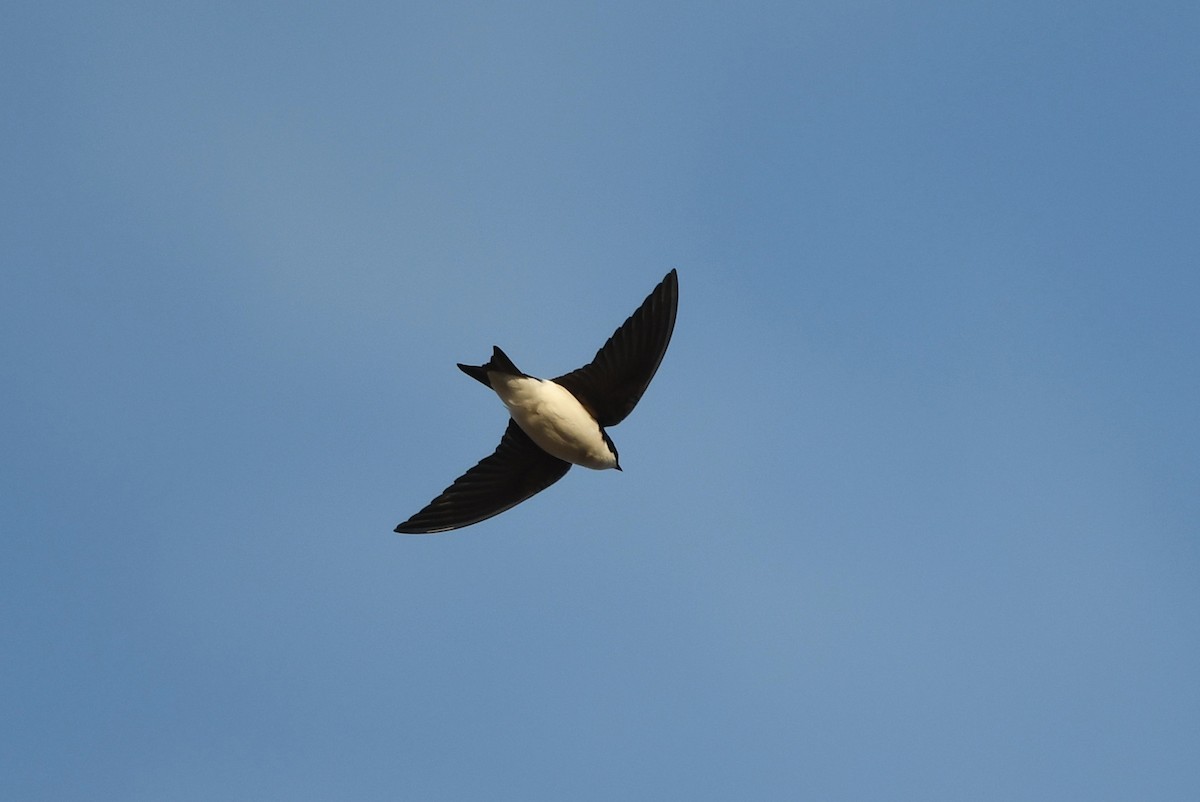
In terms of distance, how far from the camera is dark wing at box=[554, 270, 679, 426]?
12.6 metres

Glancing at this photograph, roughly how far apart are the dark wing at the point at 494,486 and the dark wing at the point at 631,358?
880 millimetres

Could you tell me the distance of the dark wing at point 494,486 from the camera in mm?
13445

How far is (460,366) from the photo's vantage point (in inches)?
500

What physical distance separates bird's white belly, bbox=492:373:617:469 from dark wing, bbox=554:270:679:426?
0.59 ft

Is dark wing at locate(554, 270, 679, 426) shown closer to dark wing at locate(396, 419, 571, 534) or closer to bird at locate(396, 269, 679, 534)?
bird at locate(396, 269, 679, 534)

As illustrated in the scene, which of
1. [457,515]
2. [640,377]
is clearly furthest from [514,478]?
[640,377]

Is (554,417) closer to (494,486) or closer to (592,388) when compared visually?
(592,388)

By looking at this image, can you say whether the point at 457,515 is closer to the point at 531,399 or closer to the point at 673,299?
the point at 531,399

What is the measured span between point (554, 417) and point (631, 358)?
81 centimetres

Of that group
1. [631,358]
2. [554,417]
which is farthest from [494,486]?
[631,358]

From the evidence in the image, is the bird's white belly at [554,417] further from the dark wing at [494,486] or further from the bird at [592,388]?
the dark wing at [494,486]

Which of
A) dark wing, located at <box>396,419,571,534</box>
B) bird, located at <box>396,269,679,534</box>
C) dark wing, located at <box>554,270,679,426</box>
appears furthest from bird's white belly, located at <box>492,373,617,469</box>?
dark wing, located at <box>396,419,571,534</box>

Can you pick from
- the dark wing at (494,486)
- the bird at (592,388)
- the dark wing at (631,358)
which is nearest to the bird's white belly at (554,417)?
the bird at (592,388)

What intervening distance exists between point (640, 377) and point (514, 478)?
5.32 feet
